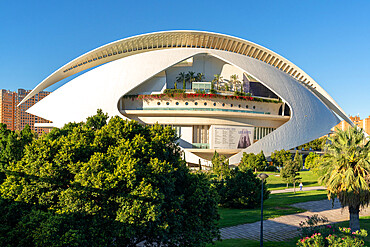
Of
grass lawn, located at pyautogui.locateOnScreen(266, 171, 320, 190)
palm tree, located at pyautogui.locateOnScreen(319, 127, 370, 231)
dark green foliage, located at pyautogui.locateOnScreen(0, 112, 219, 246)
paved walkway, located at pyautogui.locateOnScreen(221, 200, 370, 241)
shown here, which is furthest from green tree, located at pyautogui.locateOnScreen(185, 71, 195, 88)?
dark green foliage, located at pyautogui.locateOnScreen(0, 112, 219, 246)

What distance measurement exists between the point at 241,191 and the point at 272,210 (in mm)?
2301

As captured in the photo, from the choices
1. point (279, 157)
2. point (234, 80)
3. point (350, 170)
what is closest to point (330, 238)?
point (350, 170)

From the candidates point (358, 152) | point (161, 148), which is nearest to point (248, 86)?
point (358, 152)

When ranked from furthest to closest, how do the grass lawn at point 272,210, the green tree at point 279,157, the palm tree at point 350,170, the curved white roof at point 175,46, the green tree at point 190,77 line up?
the curved white roof at point 175,46
the green tree at point 190,77
the green tree at point 279,157
the grass lawn at point 272,210
the palm tree at point 350,170

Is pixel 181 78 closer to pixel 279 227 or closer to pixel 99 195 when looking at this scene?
pixel 279 227

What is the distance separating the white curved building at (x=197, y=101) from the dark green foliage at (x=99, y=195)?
26619 mm

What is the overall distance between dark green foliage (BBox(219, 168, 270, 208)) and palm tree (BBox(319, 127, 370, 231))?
241 inches

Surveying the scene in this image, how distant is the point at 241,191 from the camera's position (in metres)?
20.1

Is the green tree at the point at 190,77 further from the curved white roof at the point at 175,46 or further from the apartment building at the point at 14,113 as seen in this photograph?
the apartment building at the point at 14,113

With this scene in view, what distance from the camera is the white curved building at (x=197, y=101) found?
38.4 m

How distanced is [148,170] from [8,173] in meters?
4.64

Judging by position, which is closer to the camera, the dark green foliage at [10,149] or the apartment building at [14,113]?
the dark green foliage at [10,149]

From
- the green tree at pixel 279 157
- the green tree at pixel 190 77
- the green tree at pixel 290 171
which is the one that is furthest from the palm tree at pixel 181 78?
the green tree at pixel 290 171

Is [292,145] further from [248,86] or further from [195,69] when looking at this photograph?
[195,69]
